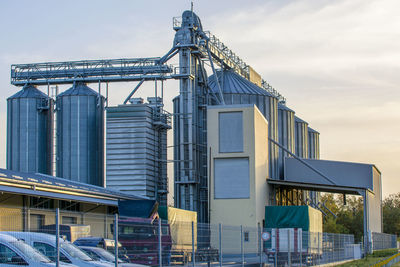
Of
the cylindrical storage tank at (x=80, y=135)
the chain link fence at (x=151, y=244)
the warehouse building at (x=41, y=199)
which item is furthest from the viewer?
the cylindrical storage tank at (x=80, y=135)

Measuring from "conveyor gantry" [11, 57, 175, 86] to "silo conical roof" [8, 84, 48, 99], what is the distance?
470 millimetres

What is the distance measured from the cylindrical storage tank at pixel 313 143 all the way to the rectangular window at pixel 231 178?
3813cm

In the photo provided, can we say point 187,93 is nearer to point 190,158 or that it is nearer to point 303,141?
point 190,158

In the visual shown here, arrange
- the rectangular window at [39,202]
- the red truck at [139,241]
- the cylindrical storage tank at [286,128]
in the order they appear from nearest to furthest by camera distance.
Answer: the red truck at [139,241] → the rectangular window at [39,202] → the cylindrical storage tank at [286,128]

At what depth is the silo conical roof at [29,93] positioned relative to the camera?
58.7m

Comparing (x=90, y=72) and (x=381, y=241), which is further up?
→ (x=90, y=72)

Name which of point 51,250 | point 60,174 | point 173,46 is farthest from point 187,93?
point 51,250

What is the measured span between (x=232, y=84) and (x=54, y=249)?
49.0m

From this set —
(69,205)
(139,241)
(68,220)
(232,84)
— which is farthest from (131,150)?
(139,241)

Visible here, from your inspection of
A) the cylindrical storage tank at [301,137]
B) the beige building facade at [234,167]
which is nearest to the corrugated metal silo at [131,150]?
the beige building facade at [234,167]

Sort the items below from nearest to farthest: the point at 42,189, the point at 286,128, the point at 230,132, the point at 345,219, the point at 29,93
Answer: the point at 42,189 → the point at 230,132 → the point at 29,93 → the point at 286,128 → the point at 345,219

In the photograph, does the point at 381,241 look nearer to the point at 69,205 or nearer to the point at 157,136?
the point at 157,136

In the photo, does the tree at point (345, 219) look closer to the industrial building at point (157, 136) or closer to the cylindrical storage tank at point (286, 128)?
the cylindrical storage tank at point (286, 128)

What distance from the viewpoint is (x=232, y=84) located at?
65.1m
